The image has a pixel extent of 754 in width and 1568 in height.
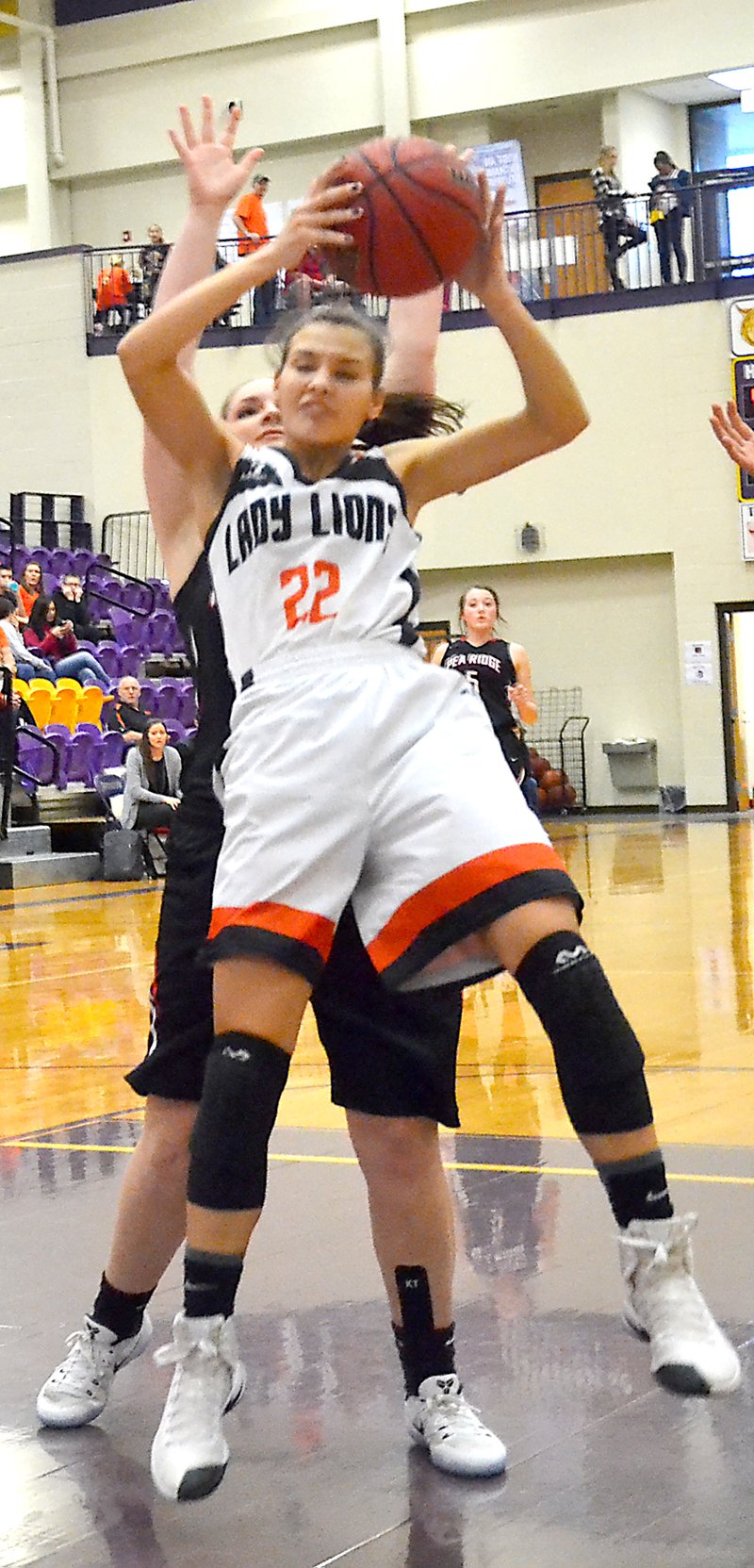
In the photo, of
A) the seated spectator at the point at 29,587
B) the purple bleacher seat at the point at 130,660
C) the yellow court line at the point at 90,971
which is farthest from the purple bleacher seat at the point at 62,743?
the yellow court line at the point at 90,971

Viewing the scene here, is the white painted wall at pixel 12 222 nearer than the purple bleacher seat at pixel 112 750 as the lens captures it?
No

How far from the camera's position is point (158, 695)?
16.7 meters

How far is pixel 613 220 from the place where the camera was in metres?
19.2

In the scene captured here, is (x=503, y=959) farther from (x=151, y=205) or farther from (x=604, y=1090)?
(x=151, y=205)

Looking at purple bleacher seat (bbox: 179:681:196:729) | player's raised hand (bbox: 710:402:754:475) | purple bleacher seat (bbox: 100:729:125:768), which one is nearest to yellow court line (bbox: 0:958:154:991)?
player's raised hand (bbox: 710:402:754:475)

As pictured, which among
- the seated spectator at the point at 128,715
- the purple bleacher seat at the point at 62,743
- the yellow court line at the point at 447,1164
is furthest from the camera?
the purple bleacher seat at the point at 62,743

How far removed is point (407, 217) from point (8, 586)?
506 inches

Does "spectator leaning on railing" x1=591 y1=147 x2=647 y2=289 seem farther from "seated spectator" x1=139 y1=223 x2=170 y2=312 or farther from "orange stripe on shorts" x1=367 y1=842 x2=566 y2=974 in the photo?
"orange stripe on shorts" x1=367 y1=842 x2=566 y2=974

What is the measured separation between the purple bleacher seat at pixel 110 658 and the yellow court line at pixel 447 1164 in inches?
484

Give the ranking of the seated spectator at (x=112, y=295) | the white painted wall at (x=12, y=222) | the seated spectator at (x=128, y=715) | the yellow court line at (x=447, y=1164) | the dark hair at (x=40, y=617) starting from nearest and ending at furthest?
the yellow court line at (x=447, y=1164) < the seated spectator at (x=128, y=715) < the dark hair at (x=40, y=617) < the seated spectator at (x=112, y=295) < the white painted wall at (x=12, y=222)

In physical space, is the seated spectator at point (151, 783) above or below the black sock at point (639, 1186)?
above

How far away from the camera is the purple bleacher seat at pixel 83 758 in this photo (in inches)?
582

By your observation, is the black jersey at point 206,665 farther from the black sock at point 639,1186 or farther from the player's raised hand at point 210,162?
the black sock at point 639,1186

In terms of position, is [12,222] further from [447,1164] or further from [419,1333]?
[419,1333]
